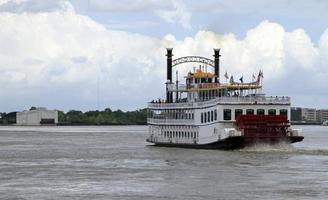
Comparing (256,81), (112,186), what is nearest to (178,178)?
(112,186)

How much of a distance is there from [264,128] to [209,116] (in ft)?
19.9

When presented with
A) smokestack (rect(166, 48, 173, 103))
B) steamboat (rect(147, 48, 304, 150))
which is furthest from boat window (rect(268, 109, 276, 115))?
smokestack (rect(166, 48, 173, 103))

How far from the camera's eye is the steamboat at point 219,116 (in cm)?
7150

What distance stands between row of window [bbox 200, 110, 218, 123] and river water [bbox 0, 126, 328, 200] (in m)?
3.02

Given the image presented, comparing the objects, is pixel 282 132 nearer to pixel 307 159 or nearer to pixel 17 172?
pixel 307 159

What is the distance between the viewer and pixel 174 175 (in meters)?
→ 52.0

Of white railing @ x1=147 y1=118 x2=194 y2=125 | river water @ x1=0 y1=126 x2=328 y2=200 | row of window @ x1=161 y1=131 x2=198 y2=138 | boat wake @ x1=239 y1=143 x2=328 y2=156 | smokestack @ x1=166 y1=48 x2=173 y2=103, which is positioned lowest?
→ river water @ x1=0 y1=126 x2=328 y2=200

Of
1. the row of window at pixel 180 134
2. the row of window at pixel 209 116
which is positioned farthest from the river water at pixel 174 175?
the row of window at pixel 180 134

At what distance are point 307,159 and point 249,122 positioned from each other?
7.60 m

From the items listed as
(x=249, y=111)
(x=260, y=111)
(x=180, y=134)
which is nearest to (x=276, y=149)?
(x=260, y=111)

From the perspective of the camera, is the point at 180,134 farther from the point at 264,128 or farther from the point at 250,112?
the point at 264,128

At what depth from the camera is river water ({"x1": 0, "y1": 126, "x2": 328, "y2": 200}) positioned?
Result: 137 ft

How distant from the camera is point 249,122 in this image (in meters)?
70.6

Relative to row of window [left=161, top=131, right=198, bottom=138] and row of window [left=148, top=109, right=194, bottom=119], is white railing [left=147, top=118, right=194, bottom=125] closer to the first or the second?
row of window [left=148, top=109, right=194, bottom=119]
